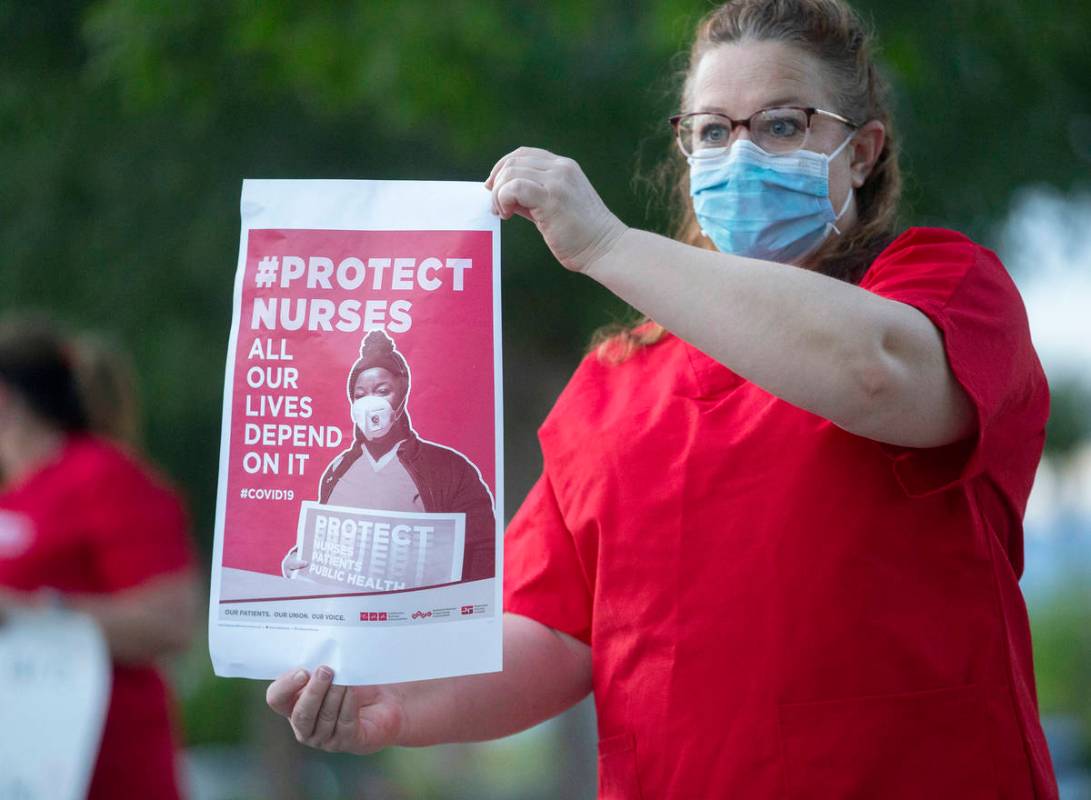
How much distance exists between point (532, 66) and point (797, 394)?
355cm

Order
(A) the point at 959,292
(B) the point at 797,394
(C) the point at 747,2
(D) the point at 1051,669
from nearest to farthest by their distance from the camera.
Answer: (B) the point at 797,394
(A) the point at 959,292
(C) the point at 747,2
(D) the point at 1051,669

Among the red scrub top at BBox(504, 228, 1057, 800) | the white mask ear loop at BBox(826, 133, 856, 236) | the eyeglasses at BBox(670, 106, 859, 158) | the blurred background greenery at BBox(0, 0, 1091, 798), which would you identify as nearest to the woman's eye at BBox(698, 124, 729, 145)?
the eyeglasses at BBox(670, 106, 859, 158)

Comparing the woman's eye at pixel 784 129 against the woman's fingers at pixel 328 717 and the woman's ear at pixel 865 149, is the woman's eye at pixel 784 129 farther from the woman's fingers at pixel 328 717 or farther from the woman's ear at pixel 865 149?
the woman's fingers at pixel 328 717

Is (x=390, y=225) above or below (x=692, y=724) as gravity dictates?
above

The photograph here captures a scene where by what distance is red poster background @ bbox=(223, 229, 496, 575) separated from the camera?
170 centimetres

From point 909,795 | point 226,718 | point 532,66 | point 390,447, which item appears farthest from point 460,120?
point 226,718

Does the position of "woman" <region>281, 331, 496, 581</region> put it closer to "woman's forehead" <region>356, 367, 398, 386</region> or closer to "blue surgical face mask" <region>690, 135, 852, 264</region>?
"woman's forehead" <region>356, 367, 398, 386</region>

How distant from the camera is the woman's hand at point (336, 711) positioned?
1677mm

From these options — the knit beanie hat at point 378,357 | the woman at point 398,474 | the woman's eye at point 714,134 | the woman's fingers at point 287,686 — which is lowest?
the woman's fingers at point 287,686

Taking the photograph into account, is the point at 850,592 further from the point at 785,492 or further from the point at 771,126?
the point at 771,126

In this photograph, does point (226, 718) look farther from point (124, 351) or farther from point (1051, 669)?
point (124, 351)

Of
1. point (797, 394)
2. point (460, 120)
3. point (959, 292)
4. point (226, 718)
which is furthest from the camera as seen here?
point (226, 718)

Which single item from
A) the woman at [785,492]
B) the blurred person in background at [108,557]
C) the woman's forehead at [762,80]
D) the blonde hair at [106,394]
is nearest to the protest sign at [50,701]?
the blurred person in background at [108,557]

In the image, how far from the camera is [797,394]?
1493mm
